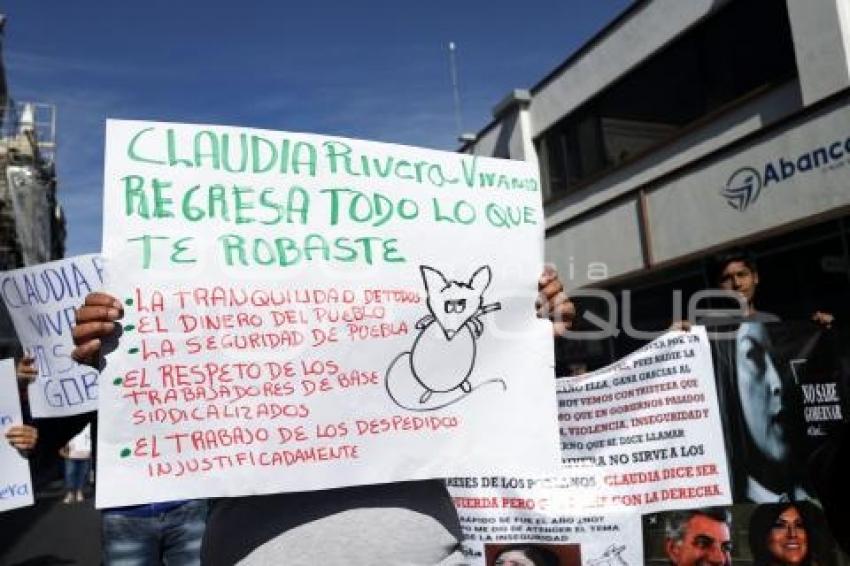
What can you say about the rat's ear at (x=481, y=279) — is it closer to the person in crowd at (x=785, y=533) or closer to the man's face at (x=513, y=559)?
the man's face at (x=513, y=559)

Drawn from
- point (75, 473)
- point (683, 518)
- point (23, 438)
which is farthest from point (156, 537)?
point (75, 473)

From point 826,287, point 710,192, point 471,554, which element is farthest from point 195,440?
point 710,192

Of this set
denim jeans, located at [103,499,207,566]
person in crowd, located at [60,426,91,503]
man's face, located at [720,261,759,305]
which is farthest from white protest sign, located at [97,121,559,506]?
person in crowd, located at [60,426,91,503]

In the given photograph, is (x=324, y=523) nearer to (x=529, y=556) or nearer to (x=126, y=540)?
(x=126, y=540)

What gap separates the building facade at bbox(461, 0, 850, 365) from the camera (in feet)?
30.5

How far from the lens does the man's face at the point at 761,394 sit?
12.8 ft

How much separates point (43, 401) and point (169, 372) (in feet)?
8.01

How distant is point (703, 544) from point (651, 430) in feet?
2.21

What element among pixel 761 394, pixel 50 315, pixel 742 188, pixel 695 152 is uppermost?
pixel 695 152

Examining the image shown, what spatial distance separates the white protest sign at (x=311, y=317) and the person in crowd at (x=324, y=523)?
0.17 feet

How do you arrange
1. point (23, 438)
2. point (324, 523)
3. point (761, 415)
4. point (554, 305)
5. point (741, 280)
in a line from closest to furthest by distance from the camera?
point (324, 523), point (554, 305), point (23, 438), point (761, 415), point (741, 280)

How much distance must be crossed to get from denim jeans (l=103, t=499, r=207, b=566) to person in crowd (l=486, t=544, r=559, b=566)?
57.1 inches

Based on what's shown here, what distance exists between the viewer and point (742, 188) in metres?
10.5

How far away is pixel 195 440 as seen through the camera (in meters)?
2.07
